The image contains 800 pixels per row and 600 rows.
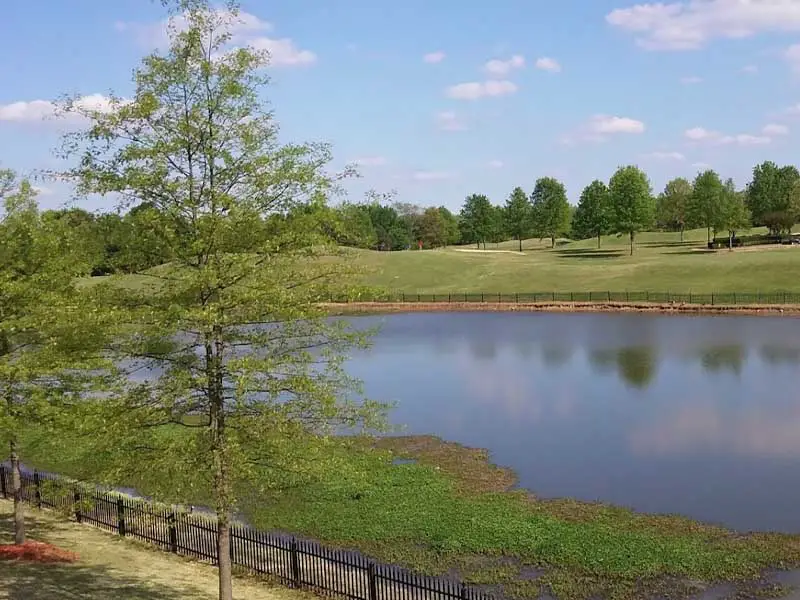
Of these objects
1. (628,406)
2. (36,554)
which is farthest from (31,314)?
(628,406)

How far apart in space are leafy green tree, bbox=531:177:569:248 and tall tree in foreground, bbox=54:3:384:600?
137433 millimetres

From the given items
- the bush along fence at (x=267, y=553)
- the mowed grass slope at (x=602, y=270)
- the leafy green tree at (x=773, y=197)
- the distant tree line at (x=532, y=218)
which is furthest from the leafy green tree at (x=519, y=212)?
the bush along fence at (x=267, y=553)

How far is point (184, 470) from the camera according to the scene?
1471 cm

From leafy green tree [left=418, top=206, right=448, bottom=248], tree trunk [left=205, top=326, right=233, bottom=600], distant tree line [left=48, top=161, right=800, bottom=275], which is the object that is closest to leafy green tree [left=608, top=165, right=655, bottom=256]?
distant tree line [left=48, top=161, right=800, bottom=275]

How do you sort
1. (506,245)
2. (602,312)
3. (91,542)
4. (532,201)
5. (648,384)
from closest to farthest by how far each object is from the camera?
(91,542), (648,384), (602,312), (532,201), (506,245)

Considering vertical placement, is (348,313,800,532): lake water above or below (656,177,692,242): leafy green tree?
below

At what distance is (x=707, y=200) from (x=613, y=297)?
42092 millimetres

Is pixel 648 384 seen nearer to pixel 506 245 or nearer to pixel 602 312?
pixel 602 312

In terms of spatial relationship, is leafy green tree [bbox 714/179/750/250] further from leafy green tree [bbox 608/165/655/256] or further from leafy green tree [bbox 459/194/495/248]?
leafy green tree [bbox 459/194/495/248]

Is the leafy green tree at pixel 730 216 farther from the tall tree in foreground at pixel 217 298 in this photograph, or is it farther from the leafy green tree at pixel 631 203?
the tall tree in foreground at pixel 217 298

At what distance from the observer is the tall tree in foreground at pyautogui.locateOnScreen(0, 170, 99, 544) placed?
18781 mm

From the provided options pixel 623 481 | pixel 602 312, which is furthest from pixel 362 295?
pixel 602 312

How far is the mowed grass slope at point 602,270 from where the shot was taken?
89.1m

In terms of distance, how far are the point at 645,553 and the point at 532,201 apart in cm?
14139
